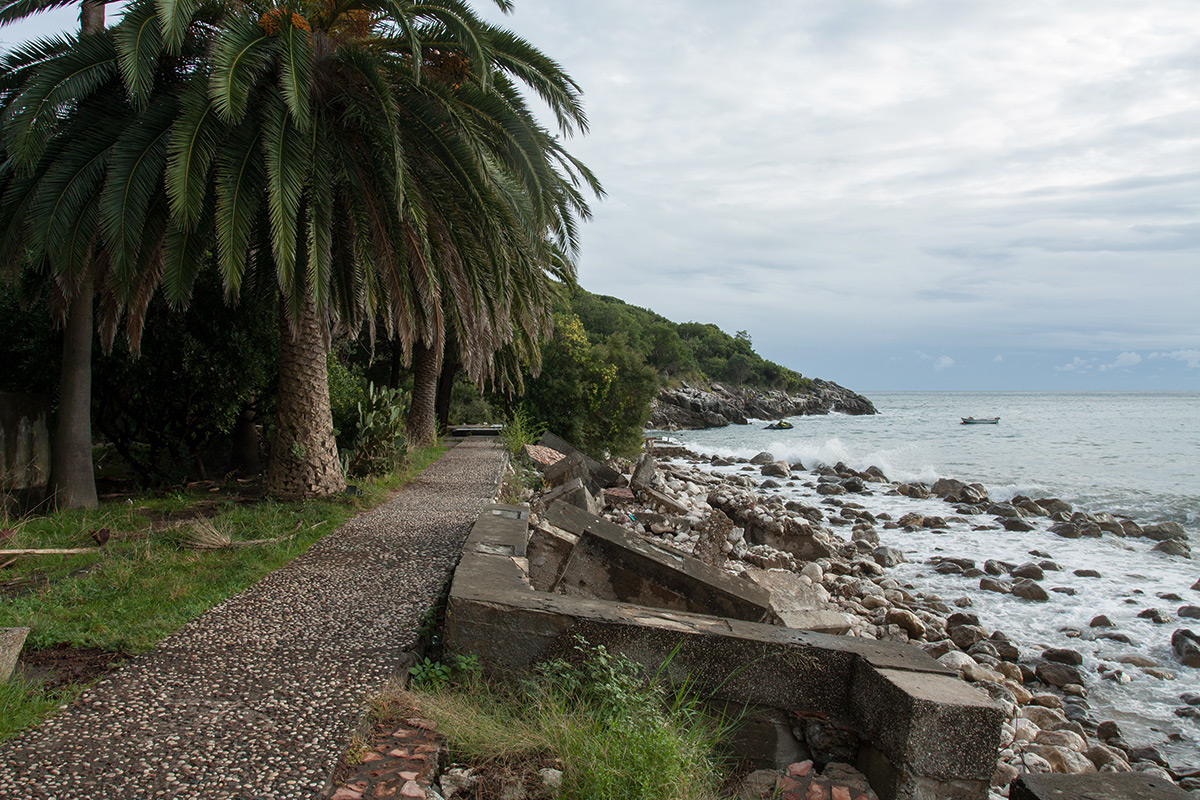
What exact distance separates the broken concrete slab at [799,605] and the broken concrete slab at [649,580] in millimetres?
344

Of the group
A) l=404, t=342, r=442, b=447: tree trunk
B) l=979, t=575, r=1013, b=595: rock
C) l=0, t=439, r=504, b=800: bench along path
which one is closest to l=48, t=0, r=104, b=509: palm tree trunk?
l=0, t=439, r=504, b=800: bench along path

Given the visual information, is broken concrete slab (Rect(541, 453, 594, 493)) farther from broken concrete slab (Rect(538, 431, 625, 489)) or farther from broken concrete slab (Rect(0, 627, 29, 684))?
broken concrete slab (Rect(0, 627, 29, 684))

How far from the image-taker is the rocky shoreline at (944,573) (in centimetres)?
575

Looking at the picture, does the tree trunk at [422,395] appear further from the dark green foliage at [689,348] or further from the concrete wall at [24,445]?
the dark green foliage at [689,348]

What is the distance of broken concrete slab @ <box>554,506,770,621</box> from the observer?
5449mm

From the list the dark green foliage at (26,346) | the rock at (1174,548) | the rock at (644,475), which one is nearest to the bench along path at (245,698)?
the dark green foliage at (26,346)

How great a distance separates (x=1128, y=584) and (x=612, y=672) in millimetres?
10787

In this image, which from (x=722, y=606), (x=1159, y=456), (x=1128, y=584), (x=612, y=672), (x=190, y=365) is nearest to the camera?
(x=612, y=672)

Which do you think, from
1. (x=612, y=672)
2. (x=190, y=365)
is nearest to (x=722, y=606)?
(x=612, y=672)

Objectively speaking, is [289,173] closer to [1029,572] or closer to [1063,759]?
[1063,759]

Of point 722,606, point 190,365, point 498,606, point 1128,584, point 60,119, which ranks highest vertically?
point 60,119

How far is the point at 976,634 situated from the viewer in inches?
318

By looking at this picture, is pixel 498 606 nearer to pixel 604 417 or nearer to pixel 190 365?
pixel 190 365

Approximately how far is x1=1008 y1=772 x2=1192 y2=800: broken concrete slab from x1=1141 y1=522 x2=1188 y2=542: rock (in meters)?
13.8
